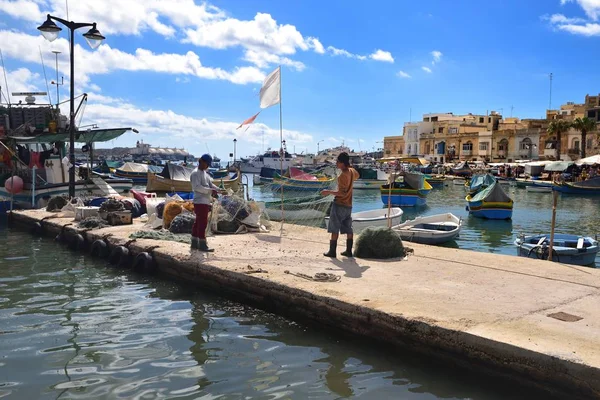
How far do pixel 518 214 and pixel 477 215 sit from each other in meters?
5.22

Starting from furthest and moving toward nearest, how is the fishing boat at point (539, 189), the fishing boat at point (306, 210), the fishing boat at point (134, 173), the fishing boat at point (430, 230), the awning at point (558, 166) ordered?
the awning at point (558, 166)
the fishing boat at point (134, 173)
the fishing boat at point (539, 189)
the fishing boat at point (306, 210)
the fishing boat at point (430, 230)

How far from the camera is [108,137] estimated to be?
21.1 meters

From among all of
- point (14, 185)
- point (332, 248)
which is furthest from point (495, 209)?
point (14, 185)

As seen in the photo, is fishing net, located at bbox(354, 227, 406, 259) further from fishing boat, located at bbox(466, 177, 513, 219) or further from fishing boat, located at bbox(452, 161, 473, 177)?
→ fishing boat, located at bbox(452, 161, 473, 177)

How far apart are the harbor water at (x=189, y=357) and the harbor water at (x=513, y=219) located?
33.0 feet

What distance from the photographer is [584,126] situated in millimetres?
62438

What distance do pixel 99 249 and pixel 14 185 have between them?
9.89 metres

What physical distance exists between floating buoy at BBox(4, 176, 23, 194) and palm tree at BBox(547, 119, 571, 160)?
6592 cm

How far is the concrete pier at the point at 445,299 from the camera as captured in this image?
15.1 ft

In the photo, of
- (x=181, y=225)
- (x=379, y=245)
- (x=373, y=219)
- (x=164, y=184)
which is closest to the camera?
(x=379, y=245)

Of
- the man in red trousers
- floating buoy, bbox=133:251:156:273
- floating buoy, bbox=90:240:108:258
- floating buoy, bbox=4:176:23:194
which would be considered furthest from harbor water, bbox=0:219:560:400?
floating buoy, bbox=4:176:23:194

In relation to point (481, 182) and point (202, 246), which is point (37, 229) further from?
point (481, 182)

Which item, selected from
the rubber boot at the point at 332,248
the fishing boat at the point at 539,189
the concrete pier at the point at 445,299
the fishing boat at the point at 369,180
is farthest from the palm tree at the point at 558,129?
the rubber boot at the point at 332,248

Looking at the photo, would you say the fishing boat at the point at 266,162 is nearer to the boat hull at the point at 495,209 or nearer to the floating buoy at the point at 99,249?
the boat hull at the point at 495,209
